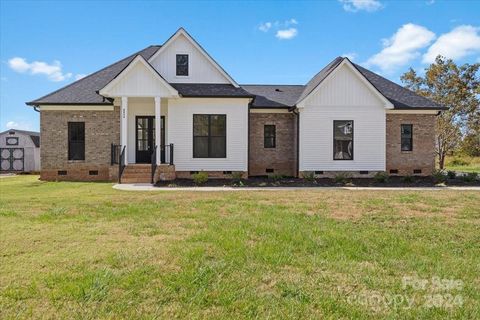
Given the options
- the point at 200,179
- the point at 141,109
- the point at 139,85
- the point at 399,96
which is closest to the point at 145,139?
the point at 141,109

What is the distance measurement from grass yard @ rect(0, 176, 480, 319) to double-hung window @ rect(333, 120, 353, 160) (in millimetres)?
10003

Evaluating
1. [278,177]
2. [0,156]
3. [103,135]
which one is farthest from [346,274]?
[0,156]

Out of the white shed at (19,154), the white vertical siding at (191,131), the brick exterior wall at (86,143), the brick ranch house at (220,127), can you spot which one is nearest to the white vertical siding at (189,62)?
the brick ranch house at (220,127)

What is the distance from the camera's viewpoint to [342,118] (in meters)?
18.0

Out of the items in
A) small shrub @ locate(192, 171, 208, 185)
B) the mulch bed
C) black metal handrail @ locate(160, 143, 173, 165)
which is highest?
black metal handrail @ locate(160, 143, 173, 165)

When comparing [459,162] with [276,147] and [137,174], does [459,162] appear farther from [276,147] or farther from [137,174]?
[137,174]

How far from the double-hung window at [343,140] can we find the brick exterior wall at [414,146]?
2451mm

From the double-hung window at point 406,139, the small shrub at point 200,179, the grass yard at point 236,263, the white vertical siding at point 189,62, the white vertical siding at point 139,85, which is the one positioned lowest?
the grass yard at point 236,263

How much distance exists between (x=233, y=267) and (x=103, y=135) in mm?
15597

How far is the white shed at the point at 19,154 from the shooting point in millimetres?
27359

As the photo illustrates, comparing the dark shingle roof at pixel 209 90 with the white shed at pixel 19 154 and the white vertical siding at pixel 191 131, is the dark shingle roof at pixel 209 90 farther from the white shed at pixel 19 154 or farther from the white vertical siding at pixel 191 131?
the white shed at pixel 19 154

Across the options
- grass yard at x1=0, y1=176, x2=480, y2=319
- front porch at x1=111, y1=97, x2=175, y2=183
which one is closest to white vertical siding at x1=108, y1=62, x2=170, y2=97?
front porch at x1=111, y1=97, x2=175, y2=183

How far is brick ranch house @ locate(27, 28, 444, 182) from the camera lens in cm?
1747

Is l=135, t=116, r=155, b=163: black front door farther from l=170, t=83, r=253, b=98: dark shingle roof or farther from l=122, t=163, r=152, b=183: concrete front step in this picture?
l=170, t=83, r=253, b=98: dark shingle roof
